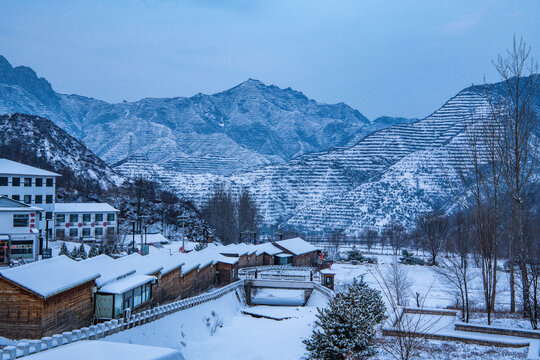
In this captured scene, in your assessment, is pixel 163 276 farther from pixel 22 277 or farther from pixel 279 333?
pixel 22 277

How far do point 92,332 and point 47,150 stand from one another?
89.1 meters

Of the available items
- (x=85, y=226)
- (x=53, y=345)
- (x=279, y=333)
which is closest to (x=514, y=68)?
(x=279, y=333)

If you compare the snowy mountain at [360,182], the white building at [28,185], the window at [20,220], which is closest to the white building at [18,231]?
the window at [20,220]

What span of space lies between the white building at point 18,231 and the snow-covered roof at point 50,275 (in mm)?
17595

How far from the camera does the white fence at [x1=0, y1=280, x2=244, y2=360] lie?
13016 mm

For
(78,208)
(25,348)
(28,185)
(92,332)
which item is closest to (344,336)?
(92,332)

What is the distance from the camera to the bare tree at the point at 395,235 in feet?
274

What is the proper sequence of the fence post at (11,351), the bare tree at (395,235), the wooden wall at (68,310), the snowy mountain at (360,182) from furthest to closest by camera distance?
the snowy mountain at (360,182)
the bare tree at (395,235)
the wooden wall at (68,310)
the fence post at (11,351)

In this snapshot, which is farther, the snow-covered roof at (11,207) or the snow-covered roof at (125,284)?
the snow-covered roof at (11,207)

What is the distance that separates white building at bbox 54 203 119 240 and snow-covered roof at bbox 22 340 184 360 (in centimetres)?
5282

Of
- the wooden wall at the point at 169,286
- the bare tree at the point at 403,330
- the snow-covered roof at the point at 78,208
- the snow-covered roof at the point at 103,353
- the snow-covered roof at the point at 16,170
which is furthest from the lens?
the snow-covered roof at the point at 78,208

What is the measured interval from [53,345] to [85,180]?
268 ft

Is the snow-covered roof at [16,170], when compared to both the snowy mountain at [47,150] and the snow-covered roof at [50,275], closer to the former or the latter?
the snow-covered roof at [50,275]

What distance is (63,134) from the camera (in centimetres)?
11162
